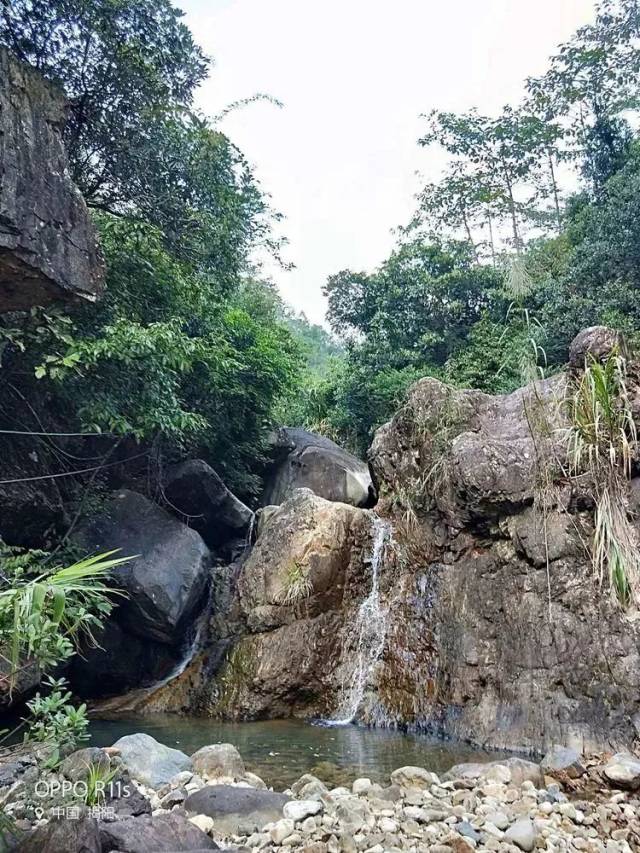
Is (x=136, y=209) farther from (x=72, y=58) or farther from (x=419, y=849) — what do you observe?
(x=419, y=849)

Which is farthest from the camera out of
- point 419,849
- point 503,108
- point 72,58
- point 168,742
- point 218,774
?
point 503,108

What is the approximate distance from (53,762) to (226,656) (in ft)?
18.4

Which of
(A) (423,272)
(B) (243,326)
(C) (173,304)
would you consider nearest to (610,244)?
(A) (423,272)

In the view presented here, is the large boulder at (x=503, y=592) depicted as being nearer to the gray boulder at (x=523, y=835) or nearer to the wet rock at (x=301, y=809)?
the gray boulder at (x=523, y=835)

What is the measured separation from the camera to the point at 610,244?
450 inches

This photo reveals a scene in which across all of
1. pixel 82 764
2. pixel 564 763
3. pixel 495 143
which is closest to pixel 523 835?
pixel 564 763

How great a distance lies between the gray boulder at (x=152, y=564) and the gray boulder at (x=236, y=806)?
4241 mm

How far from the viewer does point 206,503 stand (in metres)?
10.2

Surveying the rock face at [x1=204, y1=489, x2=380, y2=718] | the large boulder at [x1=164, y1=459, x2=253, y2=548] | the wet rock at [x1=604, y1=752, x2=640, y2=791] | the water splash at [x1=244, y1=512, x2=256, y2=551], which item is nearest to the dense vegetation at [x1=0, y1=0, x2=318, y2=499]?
the large boulder at [x1=164, y1=459, x2=253, y2=548]

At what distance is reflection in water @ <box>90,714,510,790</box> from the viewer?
494cm

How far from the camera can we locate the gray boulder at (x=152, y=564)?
7.96 m

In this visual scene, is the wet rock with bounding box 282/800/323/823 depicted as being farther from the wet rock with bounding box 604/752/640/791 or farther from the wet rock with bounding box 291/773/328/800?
the wet rock with bounding box 604/752/640/791

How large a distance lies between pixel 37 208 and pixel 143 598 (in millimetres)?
4759

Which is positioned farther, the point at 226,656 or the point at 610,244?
the point at 610,244
